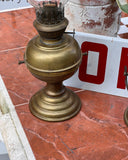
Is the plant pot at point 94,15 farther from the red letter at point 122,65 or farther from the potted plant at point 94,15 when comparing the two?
→ the red letter at point 122,65

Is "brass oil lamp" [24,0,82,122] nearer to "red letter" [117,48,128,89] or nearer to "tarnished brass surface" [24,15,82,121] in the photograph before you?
"tarnished brass surface" [24,15,82,121]

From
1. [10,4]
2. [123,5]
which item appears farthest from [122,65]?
[10,4]

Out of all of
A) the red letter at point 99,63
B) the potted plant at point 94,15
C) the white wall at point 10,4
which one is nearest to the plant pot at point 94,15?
the potted plant at point 94,15

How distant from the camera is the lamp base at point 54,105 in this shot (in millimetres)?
982

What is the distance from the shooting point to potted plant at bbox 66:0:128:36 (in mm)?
1094

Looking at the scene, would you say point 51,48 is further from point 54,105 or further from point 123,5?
point 123,5

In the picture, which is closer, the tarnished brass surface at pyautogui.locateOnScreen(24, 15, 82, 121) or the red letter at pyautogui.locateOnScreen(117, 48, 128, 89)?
the tarnished brass surface at pyautogui.locateOnScreen(24, 15, 82, 121)

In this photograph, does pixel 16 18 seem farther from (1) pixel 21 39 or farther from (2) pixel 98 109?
(2) pixel 98 109

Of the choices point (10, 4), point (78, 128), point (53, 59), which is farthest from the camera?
point (10, 4)

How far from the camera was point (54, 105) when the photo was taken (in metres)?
0.99

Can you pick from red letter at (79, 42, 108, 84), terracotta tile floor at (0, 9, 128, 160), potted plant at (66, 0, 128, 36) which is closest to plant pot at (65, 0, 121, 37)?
potted plant at (66, 0, 128, 36)

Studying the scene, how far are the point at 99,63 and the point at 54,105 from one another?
0.23 meters

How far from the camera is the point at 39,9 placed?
88 centimetres

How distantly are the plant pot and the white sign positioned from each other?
0.32 ft
